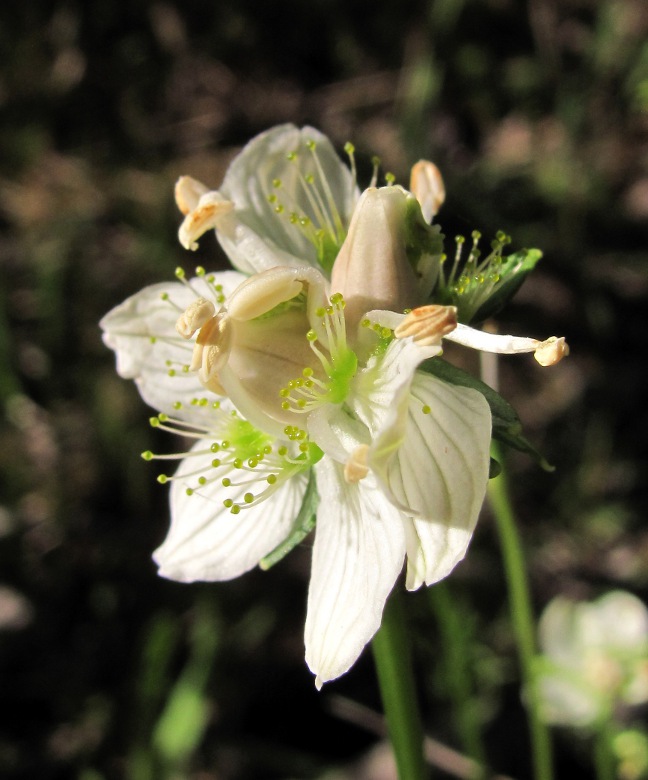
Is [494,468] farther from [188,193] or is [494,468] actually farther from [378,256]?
[188,193]

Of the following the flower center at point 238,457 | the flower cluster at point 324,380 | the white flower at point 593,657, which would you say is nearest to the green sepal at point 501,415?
the flower cluster at point 324,380

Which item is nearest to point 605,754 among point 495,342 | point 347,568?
point 347,568

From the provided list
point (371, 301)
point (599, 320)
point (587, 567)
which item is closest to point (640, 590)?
point (587, 567)

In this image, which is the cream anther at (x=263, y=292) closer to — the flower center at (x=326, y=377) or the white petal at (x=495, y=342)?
the flower center at (x=326, y=377)

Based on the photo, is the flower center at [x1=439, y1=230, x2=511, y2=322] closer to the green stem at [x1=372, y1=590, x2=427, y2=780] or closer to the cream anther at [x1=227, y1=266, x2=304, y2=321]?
the cream anther at [x1=227, y1=266, x2=304, y2=321]

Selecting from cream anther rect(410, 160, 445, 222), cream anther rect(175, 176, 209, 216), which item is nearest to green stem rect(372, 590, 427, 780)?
cream anther rect(410, 160, 445, 222)

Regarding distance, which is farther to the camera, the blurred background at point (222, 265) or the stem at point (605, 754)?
the blurred background at point (222, 265)
